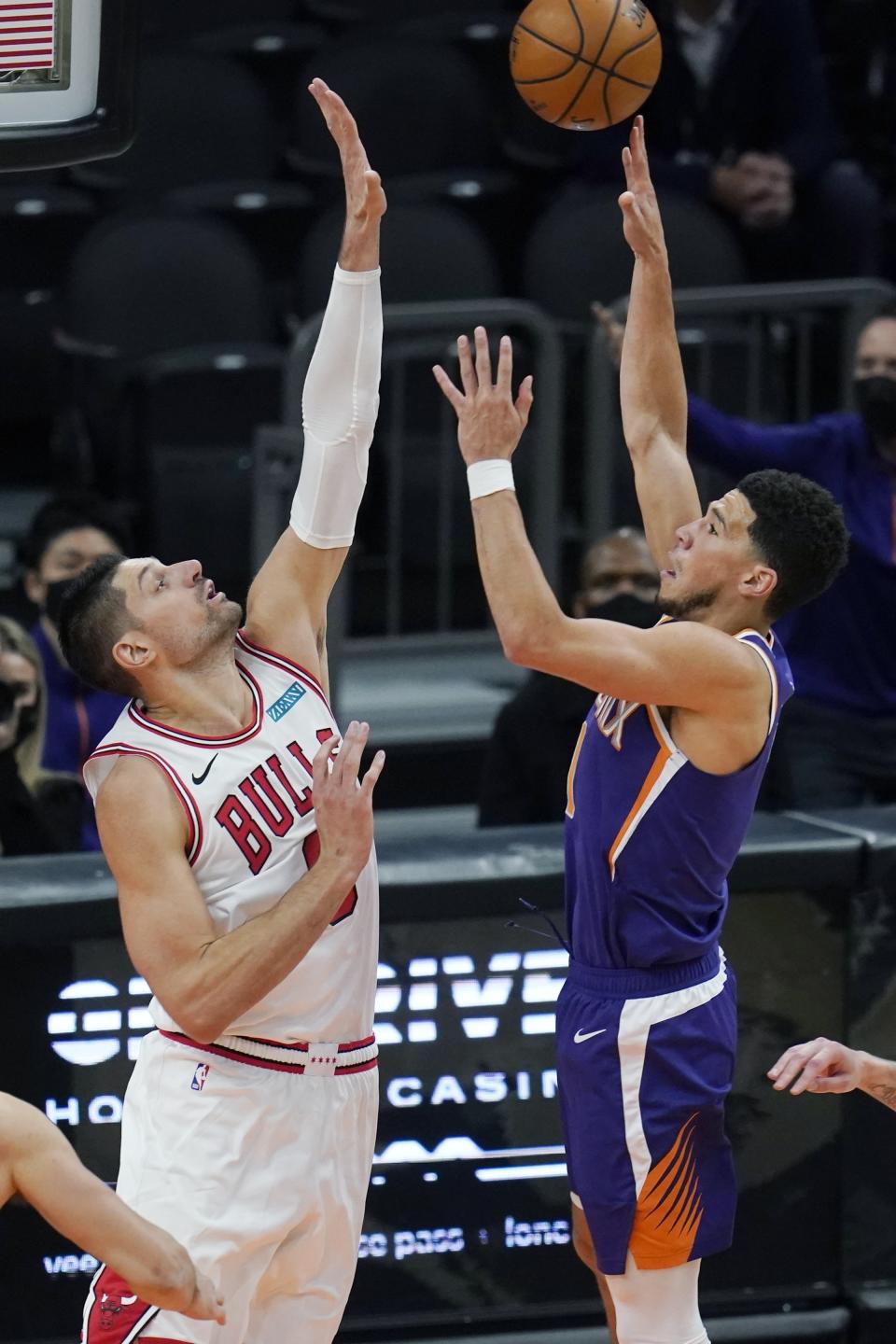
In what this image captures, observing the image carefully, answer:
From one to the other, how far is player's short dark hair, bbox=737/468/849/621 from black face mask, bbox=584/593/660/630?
65.5 inches

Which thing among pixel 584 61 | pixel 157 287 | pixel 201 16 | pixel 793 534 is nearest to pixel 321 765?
pixel 793 534

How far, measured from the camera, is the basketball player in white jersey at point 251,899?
12.0 feet

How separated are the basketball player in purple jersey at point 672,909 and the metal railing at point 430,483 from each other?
2.76 m

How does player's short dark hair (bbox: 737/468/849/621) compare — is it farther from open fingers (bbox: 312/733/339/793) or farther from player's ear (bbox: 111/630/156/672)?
player's ear (bbox: 111/630/156/672)

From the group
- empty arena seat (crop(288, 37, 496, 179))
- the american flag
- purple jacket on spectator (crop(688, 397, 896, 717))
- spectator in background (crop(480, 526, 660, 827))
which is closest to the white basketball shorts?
the american flag

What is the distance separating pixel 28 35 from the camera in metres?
3.72

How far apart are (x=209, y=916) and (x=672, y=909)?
93 centimetres

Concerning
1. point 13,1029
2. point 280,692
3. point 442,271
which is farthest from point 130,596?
point 442,271

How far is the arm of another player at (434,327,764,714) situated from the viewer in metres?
3.77

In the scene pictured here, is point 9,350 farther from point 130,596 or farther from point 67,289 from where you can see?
point 130,596

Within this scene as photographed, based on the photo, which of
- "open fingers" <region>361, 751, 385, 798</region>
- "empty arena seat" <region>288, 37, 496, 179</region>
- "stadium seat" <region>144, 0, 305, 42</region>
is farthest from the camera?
"stadium seat" <region>144, 0, 305, 42</region>

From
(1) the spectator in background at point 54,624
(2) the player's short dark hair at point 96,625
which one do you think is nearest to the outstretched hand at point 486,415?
(2) the player's short dark hair at point 96,625

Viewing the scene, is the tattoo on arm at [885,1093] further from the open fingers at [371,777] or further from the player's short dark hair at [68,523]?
the player's short dark hair at [68,523]

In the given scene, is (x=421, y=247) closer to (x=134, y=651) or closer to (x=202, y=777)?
(x=134, y=651)
